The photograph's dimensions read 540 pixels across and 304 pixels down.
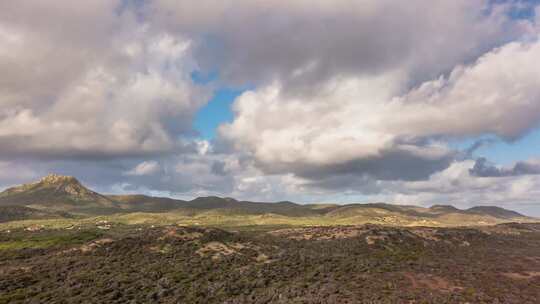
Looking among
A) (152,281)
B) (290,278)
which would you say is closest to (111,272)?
(152,281)

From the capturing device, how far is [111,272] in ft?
216

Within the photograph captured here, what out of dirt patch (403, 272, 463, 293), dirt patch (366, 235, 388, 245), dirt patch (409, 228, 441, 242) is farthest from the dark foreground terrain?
dirt patch (409, 228, 441, 242)

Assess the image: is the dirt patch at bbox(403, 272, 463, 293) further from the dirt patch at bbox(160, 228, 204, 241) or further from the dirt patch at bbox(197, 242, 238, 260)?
the dirt patch at bbox(160, 228, 204, 241)

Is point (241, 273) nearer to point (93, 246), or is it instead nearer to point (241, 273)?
point (241, 273)

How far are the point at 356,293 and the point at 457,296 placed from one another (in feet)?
46.7

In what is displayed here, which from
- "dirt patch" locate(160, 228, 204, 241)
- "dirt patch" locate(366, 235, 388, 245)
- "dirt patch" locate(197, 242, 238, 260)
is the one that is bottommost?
"dirt patch" locate(197, 242, 238, 260)

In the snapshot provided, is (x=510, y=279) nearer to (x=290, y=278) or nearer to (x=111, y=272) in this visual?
(x=290, y=278)

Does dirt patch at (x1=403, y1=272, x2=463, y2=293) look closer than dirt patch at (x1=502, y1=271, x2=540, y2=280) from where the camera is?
Yes

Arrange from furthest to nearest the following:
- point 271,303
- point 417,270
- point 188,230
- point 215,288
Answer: point 188,230, point 417,270, point 215,288, point 271,303

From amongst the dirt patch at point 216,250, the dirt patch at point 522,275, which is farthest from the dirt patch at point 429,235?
the dirt patch at point 216,250

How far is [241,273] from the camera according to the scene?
67625mm

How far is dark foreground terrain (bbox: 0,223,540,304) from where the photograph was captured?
5275cm

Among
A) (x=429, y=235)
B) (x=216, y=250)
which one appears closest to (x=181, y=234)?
(x=216, y=250)

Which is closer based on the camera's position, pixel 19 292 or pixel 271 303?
pixel 271 303
